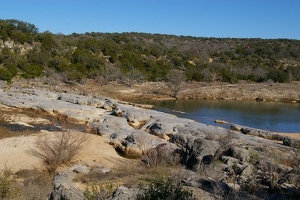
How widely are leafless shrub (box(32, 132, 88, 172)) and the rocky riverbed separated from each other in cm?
37

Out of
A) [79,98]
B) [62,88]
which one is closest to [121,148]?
[79,98]

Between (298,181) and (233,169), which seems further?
(233,169)

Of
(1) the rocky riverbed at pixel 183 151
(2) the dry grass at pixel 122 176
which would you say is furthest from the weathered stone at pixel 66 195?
(2) the dry grass at pixel 122 176

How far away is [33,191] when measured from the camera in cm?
885

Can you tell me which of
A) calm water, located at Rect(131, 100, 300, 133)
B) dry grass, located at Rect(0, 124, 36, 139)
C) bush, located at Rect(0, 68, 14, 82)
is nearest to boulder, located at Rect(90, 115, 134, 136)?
dry grass, located at Rect(0, 124, 36, 139)

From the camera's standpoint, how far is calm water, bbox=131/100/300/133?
28.9m

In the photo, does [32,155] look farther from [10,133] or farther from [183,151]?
[183,151]

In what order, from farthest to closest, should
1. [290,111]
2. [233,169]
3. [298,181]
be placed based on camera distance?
[290,111], [233,169], [298,181]

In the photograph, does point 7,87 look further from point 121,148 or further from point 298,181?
point 298,181

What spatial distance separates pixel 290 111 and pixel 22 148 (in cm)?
2893

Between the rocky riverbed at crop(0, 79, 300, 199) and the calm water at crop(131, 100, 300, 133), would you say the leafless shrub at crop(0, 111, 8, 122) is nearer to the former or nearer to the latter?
the rocky riverbed at crop(0, 79, 300, 199)

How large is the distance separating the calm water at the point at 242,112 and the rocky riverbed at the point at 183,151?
5377mm

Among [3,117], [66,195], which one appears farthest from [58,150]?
[3,117]

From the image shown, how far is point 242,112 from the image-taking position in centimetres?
3400
